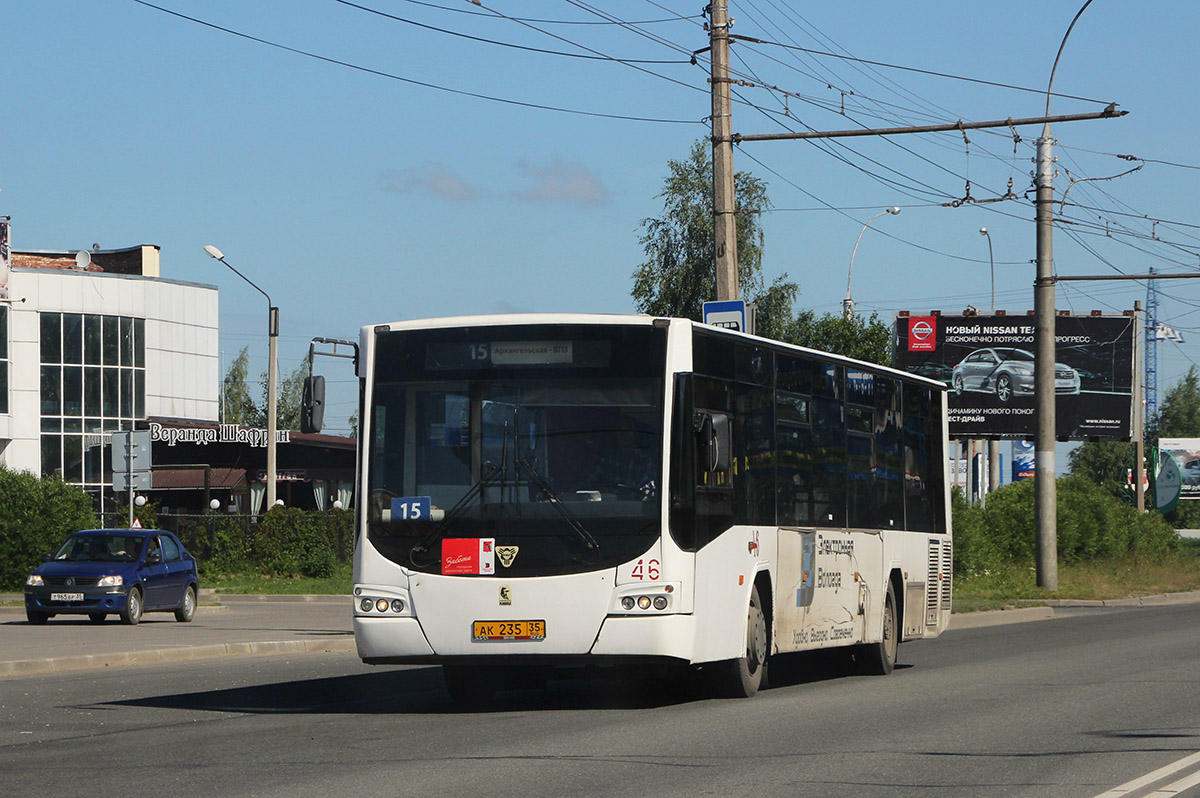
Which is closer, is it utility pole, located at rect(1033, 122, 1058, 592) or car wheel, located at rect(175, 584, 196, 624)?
car wheel, located at rect(175, 584, 196, 624)

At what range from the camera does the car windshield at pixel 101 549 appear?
27.8m

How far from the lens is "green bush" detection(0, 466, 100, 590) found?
36219 millimetres

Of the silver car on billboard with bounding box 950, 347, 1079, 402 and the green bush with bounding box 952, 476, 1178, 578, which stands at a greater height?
the silver car on billboard with bounding box 950, 347, 1079, 402

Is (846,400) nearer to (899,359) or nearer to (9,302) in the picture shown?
(899,359)

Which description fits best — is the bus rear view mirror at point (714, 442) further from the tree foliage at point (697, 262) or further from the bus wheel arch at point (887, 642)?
the tree foliage at point (697, 262)

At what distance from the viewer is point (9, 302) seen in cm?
6800

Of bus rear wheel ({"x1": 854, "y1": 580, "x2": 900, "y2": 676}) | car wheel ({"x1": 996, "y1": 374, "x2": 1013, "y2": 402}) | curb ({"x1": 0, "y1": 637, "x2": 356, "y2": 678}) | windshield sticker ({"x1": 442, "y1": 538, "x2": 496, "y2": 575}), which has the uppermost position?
car wheel ({"x1": 996, "y1": 374, "x2": 1013, "y2": 402})

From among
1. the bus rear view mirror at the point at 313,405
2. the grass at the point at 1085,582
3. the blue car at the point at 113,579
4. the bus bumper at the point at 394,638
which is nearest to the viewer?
the bus bumper at the point at 394,638

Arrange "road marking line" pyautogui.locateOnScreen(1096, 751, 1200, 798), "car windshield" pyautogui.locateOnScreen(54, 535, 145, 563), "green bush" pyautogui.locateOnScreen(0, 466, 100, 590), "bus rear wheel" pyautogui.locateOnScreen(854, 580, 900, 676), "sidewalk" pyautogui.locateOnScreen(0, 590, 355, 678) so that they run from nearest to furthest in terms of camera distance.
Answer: "road marking line" pyautogui.locateOnScreen(1096, 751, 1200, 798) → "bus rear wheel" pyautogui.locateOnScreen(854, 580, 900, 676) → "sidewalk" pyautogui.locateOnScreen(0, 590, 355, 678) → "car windshield" pyautogui.locateOnScreen(54, 535, 145, 563) → "green bush" pyautogui.locateOnScreen(0, 466, 100, 590)

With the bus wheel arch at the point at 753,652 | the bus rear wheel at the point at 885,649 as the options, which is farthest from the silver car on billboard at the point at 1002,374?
the bus wheel arch at the point at 753,652

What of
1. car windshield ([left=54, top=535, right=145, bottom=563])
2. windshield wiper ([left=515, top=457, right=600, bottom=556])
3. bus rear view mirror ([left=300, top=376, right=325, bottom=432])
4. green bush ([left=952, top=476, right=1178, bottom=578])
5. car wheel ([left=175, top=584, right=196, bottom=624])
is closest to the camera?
→ windshield wiper ([left=515, top=457, right=600, bottom=556])

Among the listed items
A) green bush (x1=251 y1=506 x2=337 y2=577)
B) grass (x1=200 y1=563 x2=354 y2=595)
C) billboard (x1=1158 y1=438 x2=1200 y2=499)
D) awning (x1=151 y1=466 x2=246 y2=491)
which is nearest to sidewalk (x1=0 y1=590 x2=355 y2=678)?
grass (x1=200 y1=563 x2=354 y2=595)

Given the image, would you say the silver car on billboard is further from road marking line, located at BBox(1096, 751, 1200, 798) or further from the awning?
road marking line, located at BBox(1096, 751, 1200, 798)

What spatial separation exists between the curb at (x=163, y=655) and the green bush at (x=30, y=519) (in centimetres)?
1632
